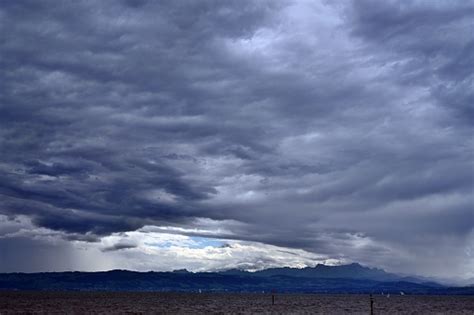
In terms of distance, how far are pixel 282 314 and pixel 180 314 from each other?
24971 millimetres

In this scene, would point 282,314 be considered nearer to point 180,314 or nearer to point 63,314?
point 180,314

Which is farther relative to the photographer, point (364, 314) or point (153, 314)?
point (364, 314)

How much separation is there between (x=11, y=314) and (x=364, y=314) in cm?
8614

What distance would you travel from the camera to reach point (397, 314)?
14312cm

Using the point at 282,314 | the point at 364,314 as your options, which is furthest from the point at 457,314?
the point at 282,314

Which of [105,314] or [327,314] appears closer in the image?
[105,314]

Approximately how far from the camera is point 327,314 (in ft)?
452

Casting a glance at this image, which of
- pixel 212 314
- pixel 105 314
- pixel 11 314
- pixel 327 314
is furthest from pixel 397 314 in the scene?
pixel 11 314

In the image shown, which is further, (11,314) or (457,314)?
(457,314)

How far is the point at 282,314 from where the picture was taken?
132000 mm

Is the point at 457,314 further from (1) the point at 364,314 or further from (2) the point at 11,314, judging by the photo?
(2) the point at 11,314

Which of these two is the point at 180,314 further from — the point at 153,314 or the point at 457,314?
the point at 457,314

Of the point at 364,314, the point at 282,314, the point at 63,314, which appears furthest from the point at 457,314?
the point at 63,314

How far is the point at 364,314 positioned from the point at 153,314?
53.6m
